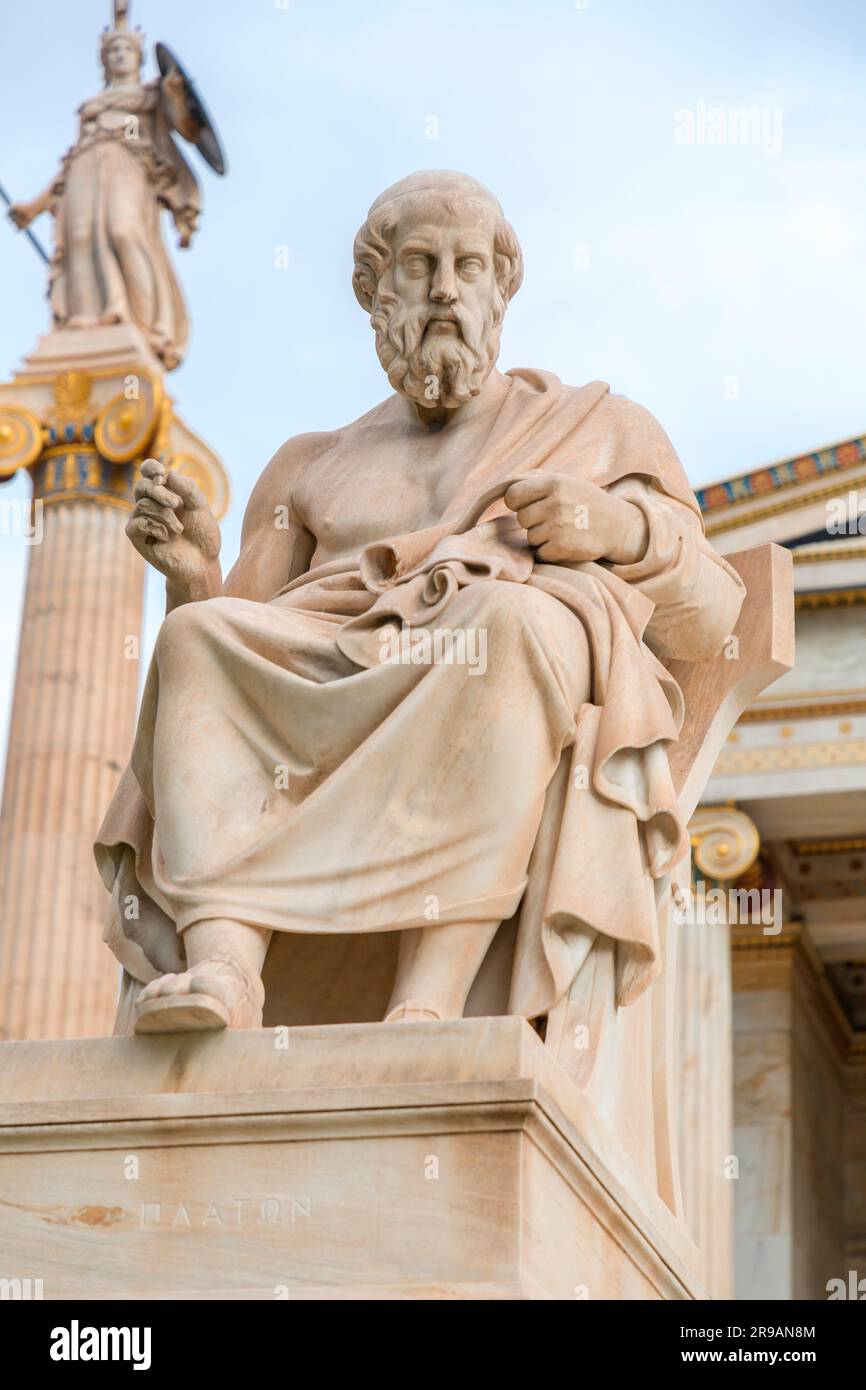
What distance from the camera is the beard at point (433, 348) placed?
5496 millimetres

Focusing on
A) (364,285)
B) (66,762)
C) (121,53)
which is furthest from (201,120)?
(364,285)

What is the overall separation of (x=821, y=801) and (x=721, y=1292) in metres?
3.19

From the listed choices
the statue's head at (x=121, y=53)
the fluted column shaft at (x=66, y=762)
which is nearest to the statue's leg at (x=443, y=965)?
the fluted column shaft at (x=66, y=762)

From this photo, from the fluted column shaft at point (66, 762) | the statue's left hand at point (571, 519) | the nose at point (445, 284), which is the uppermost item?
the fluted column shaft at point (66, 762)

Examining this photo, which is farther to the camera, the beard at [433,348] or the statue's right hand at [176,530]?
the beard at [433,348]

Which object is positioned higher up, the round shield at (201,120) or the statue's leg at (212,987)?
the round shield at (201,120)

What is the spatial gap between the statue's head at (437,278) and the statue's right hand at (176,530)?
0.54 m

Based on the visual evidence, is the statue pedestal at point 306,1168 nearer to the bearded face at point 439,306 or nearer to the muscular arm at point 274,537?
the muscular arm at point 274,537

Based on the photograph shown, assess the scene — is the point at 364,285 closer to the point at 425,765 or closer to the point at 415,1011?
the point at 425,765

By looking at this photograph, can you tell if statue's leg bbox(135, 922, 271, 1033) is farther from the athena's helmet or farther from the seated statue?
the athena's helmet

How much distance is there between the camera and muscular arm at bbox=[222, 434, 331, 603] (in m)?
5.75

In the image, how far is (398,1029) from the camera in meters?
4.40

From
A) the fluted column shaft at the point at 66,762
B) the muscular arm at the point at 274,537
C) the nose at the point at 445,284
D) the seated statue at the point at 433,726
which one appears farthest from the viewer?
the fluted column shaft at the point at 66,762
